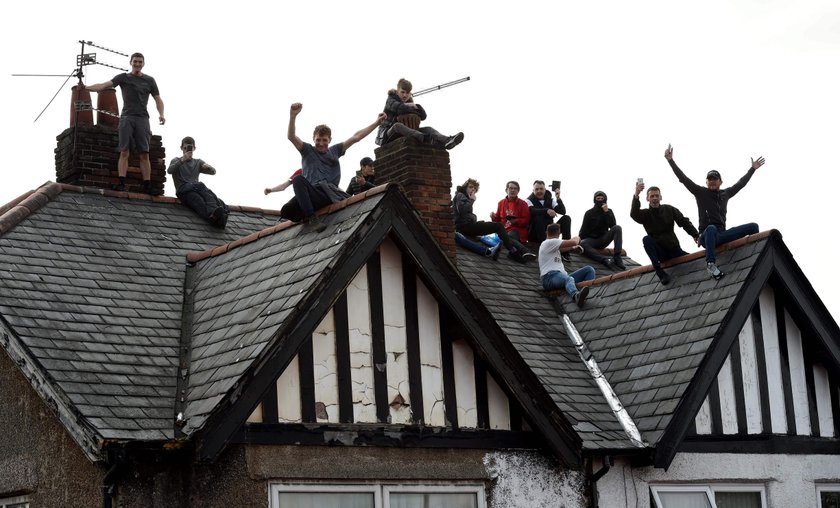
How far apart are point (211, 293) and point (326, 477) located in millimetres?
2978

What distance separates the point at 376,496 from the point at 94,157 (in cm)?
745

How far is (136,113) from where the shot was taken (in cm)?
1808

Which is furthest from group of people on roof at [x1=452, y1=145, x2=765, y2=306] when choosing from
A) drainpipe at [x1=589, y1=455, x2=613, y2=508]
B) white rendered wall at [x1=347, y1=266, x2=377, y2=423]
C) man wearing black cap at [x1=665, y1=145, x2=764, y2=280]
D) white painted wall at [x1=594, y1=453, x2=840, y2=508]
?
white rendered wall at [x1=347, y1=266, x2=377, y2=423]

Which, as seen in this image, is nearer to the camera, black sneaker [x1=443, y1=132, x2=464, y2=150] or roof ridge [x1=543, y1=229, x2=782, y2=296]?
roof ridge [x1=543, y1=229, x2=782, y2=296]

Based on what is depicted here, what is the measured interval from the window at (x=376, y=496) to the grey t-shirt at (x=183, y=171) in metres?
6.48

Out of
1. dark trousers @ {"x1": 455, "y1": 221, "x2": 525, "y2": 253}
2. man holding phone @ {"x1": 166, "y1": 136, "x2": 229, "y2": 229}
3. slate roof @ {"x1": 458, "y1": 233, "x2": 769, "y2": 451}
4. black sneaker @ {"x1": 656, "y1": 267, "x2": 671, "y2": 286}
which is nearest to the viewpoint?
slate roof @ {"x1": 458, "y1": 233, "x2": 769, "y2": 451}

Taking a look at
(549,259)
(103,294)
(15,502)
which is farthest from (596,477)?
(15,502)

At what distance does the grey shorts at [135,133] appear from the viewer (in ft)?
58.6

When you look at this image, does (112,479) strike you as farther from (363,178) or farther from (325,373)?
(363,178)

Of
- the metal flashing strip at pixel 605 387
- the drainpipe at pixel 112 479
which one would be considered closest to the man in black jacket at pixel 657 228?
the metal flashing strip at pixel 605 387

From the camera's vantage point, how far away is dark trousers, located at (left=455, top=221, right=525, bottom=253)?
19.1 m

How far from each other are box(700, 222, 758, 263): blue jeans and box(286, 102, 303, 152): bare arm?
15.6 ft

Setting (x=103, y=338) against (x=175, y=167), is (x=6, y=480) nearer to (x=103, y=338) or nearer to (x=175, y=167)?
(x=103, y=338)

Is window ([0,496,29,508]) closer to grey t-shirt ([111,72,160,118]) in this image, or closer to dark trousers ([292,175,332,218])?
dark trousers ([292,175,332,218])
